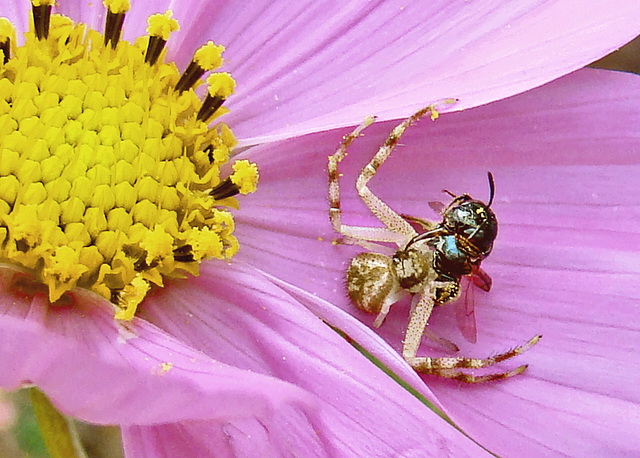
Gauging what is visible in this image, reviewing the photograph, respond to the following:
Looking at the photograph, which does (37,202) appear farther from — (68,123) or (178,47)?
(178,47)

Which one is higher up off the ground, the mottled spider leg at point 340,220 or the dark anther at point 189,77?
the dark anther at point 189,77

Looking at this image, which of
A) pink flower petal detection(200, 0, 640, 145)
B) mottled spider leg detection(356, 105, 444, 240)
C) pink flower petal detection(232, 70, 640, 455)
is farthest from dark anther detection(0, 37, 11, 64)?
mottled spider leg detection(356, 105, 444, 240)

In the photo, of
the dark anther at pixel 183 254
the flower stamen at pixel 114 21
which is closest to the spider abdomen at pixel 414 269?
the dark anther at pixel 183 254

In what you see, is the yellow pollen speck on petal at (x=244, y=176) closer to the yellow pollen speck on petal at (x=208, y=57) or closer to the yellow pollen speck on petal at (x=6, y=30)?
the yellow pollen speck on petal at (x=208, y=57)

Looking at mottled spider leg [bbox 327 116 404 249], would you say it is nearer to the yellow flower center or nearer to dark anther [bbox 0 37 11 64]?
the yellow flower center

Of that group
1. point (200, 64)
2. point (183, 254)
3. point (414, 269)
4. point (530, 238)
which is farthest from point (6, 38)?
point (530, 238)

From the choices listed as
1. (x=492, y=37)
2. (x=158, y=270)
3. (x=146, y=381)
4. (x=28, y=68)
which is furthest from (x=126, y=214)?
(x=492, y=37)
